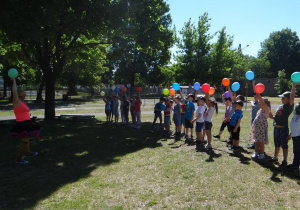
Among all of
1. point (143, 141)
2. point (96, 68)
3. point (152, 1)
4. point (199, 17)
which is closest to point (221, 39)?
point (199, 17)

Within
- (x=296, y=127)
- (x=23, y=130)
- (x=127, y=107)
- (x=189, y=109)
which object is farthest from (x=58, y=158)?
(x=127, y=107)

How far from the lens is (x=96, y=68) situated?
4081cm

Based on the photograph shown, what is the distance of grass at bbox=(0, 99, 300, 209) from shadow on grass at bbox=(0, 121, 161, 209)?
0.06 feet

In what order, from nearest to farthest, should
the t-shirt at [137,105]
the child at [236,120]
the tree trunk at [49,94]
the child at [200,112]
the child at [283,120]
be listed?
the child at [283,120] < the child at [236,120] < the child at [200,112] < the t-shirt at [137,105] < the tree trunk at [49,94]

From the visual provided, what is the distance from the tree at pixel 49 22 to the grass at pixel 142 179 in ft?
15.6

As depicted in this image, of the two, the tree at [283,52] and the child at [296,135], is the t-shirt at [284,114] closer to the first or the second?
the child at [296,135]

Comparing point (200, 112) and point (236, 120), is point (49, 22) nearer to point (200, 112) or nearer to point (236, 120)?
point (200, 112)

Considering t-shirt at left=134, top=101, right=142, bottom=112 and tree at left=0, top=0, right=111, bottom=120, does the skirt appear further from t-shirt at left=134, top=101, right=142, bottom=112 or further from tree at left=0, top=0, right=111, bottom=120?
t-shirt at left=134, top=101, right=142, bottom=112

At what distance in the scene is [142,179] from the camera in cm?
553

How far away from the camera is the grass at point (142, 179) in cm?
443

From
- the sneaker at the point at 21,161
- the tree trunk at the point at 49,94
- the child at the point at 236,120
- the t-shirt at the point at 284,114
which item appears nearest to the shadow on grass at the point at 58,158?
the sneaker at the point at 21,161

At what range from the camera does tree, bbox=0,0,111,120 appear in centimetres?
1015

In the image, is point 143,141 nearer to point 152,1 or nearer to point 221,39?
point 152,1


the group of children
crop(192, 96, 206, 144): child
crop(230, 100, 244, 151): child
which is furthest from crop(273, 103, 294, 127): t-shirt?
the group of children
